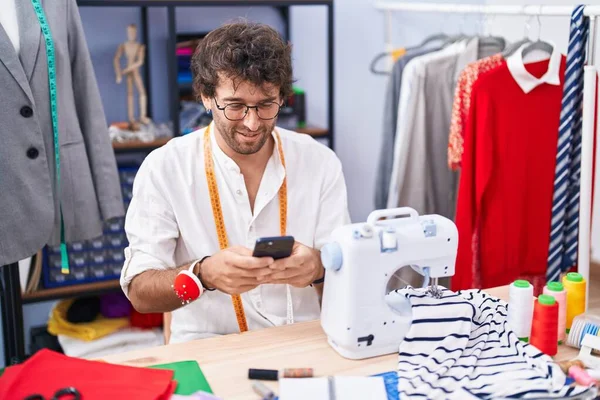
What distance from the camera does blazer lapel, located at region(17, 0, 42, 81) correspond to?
217cm

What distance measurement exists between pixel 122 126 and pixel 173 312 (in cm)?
116

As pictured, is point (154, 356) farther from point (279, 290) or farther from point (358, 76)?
point (358, 76)

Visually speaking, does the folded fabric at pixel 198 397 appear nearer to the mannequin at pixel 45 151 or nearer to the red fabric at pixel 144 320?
the mannequin at pixel 45 151

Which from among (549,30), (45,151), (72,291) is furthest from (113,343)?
(549,30)

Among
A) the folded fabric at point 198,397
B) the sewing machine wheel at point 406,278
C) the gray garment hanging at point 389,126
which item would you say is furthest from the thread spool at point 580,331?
the gray garment hanging at point 389,126

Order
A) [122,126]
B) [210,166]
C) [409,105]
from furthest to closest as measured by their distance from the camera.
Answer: [122,126], [409,105], [210,166]

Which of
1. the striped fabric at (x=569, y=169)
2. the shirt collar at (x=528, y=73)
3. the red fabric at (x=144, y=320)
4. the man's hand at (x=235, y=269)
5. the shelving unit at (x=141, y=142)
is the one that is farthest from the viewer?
the red fabric at (x=144, y=320)

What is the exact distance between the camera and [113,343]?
277 cm

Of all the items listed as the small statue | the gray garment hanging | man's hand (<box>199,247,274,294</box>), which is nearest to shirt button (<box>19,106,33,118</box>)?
the small statue

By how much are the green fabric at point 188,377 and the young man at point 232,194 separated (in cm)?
26

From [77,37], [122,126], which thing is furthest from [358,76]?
[77,37]

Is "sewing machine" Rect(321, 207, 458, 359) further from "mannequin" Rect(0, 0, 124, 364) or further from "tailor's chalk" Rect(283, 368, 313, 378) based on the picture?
"mannequin" Rect(0, 0, 124, 364)

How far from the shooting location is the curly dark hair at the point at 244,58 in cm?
175

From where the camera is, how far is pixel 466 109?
8.19 feet
